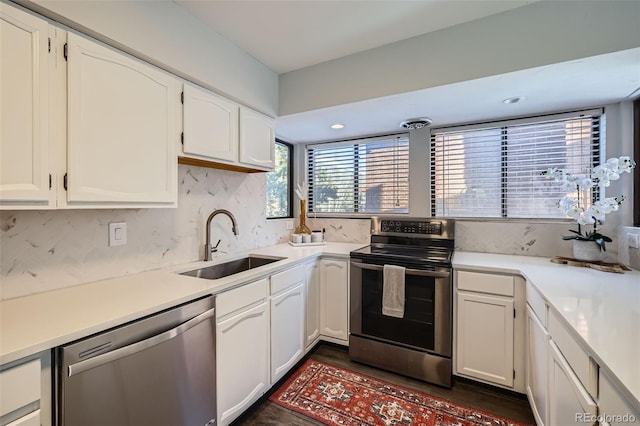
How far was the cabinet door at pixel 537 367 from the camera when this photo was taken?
1.39 m

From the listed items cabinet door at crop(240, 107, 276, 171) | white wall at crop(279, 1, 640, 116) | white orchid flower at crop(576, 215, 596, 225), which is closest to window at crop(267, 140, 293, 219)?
cabinet door at crop(240, 107, 276, 171)

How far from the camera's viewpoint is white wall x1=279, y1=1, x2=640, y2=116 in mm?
1406

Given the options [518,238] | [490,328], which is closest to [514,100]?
[518,238]

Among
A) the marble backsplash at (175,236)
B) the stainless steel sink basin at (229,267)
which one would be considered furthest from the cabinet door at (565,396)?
the stainless steel sink basin at (229,267)

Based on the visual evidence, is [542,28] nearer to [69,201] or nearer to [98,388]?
[69,201]

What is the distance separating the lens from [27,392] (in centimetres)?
82

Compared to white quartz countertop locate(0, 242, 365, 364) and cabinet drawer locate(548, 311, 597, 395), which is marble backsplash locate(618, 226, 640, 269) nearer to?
cabinet drawer locate(548, 311, 597, 395)

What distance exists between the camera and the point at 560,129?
2221 mm

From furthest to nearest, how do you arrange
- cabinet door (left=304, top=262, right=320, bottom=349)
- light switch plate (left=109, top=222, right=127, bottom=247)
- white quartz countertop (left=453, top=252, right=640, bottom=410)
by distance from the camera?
cabinet door (left=304, top=262, right=320, bottom=349), light switch plate (left=109, top=222, right=127, bottom=247), white quartz countertop (left=453, top=252, right=640, bottom=410)

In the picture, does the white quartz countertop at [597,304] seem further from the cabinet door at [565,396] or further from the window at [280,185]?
the window at [280,185]

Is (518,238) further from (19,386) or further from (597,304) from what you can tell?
(19,386)

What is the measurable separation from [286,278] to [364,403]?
95 cm

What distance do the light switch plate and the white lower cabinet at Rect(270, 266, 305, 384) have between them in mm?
899

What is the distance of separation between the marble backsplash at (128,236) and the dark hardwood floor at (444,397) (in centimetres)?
110
